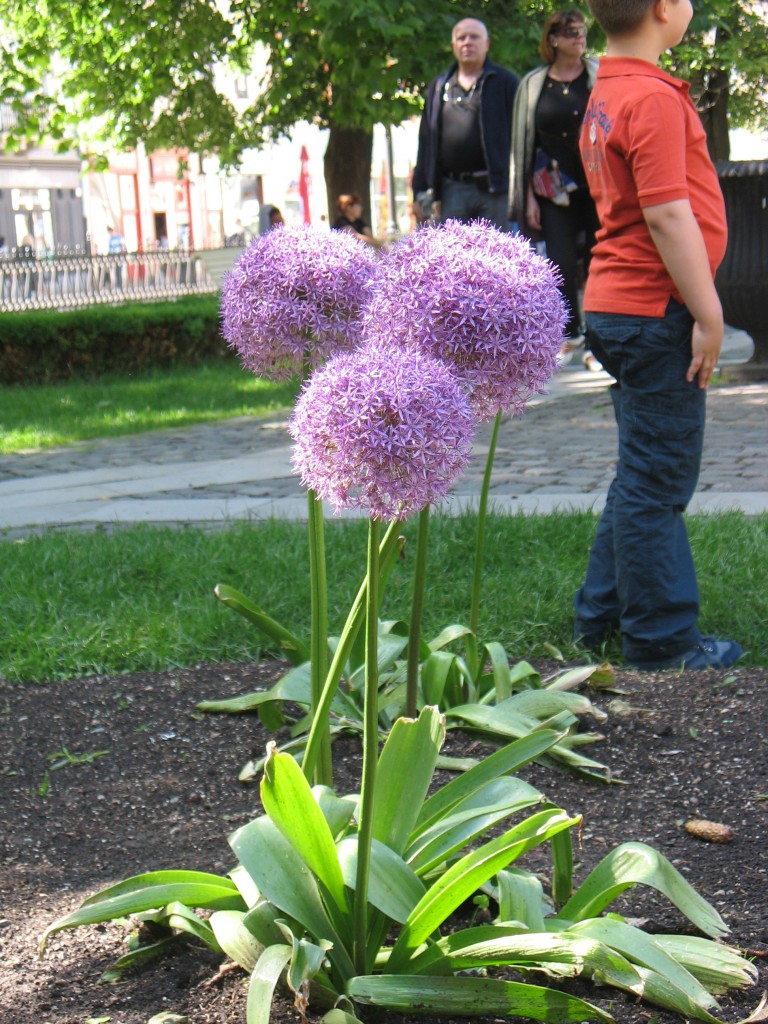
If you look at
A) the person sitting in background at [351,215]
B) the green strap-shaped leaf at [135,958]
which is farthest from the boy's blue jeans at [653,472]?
the person sitting in background at [351,215]

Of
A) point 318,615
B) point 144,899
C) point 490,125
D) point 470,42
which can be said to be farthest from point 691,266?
point 470,42

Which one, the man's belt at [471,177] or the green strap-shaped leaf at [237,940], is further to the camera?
the man's belt at [471,177]

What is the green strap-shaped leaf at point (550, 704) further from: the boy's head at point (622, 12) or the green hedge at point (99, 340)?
the green hedge at point (99, 340)

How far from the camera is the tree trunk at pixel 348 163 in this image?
16250 millimetres

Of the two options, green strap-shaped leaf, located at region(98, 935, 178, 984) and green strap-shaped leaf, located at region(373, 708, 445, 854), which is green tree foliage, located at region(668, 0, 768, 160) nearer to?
green strap-shaped leaf, located at region(373, 708, 445, 854)

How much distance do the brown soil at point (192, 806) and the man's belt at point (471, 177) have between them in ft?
19.4

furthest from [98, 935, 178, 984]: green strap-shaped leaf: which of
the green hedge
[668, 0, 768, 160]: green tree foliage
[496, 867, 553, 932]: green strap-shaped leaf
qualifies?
[668, 0, 768, 160]: green tree foliage

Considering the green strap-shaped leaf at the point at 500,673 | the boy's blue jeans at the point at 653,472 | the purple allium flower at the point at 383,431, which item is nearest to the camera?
the purple allium flower at the point at 383,431

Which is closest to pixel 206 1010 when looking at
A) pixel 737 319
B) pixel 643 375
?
pixel 643 375

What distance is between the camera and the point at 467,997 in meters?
1.95

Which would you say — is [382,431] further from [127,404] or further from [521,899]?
[127,404]

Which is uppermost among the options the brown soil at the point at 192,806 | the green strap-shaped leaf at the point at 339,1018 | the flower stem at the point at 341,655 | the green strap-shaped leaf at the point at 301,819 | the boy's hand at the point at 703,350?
the boy's hand at the point at 703,350

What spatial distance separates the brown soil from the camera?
7.04 feet

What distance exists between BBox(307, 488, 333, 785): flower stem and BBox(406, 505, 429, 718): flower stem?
0.63ft
